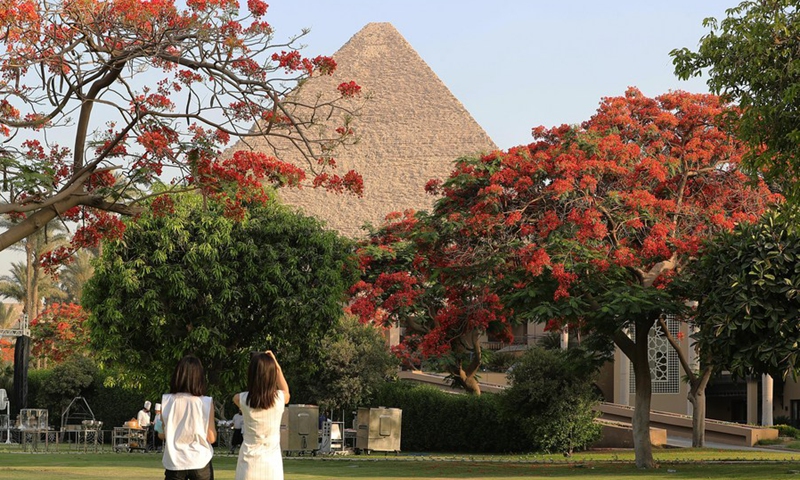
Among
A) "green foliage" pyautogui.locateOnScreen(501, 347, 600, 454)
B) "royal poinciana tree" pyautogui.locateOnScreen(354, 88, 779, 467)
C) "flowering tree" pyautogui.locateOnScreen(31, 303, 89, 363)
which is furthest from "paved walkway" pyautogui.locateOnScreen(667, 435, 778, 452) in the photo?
"flowering tree" pyautogui.locateOnScreen(31, 303, 89, 363)

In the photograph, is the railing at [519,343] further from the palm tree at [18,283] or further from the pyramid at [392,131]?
the pyramid at [392,131]

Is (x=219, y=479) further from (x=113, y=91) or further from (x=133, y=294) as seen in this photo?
(x=133, y=294)

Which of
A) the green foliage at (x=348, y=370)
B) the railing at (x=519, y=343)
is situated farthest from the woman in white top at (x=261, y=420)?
the railing at (x=519, y=343)

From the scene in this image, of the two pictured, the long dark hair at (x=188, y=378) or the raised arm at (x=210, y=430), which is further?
the raised arm at (x=210, y=430)

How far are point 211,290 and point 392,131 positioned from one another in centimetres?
10308

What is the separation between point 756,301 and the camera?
16.5 m

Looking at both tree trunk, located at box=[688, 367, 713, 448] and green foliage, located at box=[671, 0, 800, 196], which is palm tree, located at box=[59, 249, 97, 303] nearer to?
tree trunk, located at box=[688, 367, 713, 448]

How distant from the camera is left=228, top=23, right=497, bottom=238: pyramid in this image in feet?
409

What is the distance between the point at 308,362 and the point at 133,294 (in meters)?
4.91

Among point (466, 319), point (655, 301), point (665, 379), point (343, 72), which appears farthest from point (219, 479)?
point (343, 72)

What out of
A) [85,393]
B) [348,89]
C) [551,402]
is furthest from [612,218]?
[85,393]

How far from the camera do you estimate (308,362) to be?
30.4m

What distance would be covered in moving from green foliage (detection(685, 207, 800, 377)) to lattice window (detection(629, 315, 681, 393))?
22938 mm

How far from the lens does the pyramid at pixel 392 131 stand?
12462 cm
